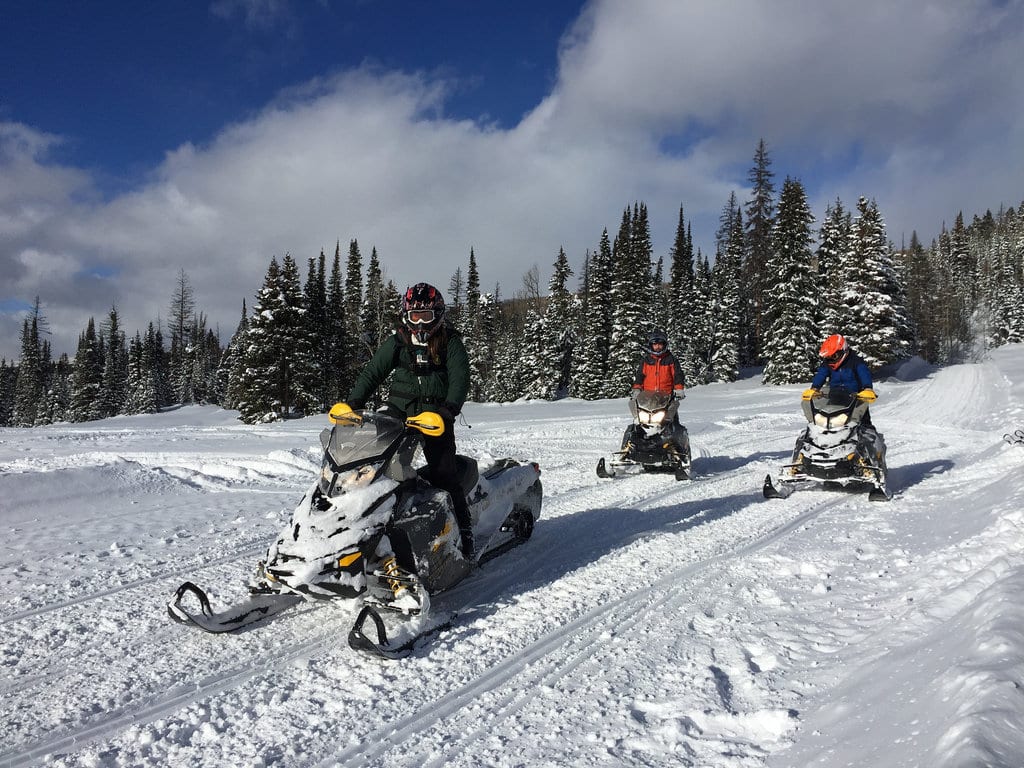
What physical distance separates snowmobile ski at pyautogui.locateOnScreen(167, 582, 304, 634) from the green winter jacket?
1.50m

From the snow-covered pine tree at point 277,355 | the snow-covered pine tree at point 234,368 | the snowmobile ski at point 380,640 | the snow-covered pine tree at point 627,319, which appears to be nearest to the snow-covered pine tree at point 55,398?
the snow-covered pine tree at point 234,368

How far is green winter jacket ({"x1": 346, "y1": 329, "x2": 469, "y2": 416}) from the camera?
198 inches

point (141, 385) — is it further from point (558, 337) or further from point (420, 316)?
point (420, 316)

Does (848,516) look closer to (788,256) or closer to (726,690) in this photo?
(726,690)

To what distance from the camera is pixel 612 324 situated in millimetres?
44469

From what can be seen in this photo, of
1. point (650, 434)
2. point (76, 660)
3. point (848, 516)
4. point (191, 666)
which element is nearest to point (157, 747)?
point (191, 666)

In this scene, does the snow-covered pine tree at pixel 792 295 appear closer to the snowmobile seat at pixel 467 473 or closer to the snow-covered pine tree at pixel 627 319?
the snow-covered pine tree at pixel 627 319

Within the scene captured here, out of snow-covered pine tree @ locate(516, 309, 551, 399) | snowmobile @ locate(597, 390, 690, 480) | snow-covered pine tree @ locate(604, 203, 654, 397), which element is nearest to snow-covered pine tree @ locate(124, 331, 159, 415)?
snow-covered pine tree @ locate(516, 309, 551, 399)

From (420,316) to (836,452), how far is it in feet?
20.1

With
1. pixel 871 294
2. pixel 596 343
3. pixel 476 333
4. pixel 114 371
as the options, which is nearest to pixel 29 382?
pixel 114 371

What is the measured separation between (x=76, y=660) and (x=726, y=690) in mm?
3671

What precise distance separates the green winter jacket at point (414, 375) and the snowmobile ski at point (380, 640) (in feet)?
5.55

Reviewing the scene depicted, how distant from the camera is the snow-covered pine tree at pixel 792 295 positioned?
36875 millimetres

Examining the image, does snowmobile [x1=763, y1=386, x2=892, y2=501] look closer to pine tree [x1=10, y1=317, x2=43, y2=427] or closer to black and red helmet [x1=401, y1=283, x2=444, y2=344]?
black and red helmet [x1=401, y1=283, x2=444, y2=344]
